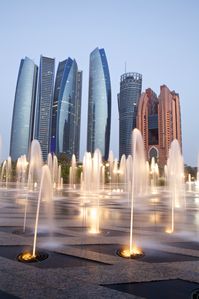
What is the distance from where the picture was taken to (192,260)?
19.8ft

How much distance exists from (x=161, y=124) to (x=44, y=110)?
8229 centimetres

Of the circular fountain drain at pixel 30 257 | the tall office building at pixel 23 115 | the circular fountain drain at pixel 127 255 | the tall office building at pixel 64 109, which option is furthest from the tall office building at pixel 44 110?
the circular fountain drain at pixel 127 255

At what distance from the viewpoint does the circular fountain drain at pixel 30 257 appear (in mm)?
5832

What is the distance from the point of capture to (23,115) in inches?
6880

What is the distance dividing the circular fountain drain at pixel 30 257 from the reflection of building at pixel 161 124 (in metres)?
141

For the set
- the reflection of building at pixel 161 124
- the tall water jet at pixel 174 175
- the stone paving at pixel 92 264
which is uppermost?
the reflection of building at pixel 161 124

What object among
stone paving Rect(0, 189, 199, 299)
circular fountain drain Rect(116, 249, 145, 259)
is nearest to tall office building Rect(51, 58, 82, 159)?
stone paving Rect(0, 189, 199, 299)

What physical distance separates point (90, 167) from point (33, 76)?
15993cm

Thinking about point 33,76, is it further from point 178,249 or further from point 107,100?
point 178,249

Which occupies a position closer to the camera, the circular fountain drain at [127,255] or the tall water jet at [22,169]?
the circular fountain drain at [127,255]

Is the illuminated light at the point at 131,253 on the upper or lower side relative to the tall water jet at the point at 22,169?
lower

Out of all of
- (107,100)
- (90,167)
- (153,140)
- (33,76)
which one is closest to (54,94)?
(33,76)

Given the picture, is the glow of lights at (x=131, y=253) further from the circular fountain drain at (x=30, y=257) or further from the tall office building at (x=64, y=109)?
the tall office building at (x=64, y=109)

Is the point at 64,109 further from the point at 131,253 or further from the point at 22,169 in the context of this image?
the point at 131,253
